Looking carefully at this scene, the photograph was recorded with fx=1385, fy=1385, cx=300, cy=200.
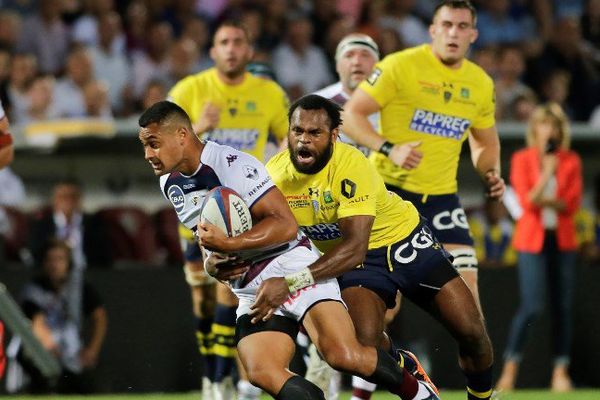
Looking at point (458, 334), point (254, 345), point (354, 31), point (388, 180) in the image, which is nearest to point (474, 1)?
point (354, 31)

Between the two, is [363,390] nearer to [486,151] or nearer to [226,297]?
[226,297]

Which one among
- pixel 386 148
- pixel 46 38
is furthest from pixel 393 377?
pixel 46 38

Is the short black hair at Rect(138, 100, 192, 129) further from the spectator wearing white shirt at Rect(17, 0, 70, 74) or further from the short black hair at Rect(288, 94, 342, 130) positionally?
the spectator wearing white shirt at Rect(17, 0, 70, 74)

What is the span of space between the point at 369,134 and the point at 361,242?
1.77 meters

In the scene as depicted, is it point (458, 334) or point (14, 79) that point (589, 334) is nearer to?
point (458, 334)

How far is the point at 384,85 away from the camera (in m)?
9.03

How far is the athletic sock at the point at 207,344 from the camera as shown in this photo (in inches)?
385

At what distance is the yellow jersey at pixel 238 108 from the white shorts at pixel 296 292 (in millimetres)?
2925

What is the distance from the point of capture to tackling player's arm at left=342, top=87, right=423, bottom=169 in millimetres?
8508

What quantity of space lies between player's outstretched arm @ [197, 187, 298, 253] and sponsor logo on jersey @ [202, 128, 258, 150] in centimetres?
312

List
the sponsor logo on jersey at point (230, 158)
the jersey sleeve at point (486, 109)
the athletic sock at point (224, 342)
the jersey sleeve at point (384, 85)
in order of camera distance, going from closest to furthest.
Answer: the sponsor logo on jersey at point (230, 158) < the jersey sleeve at point (384, 85) < the jersey sleeve at point (486, 109) < the athletic sock at point (224, 342)

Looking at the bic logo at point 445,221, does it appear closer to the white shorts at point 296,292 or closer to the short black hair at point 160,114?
the white shorts at point 296,292

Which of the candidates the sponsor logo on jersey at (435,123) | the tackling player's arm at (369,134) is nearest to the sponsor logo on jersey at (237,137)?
the tackling player's arm at (369,134)

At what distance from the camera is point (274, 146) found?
413 inches
